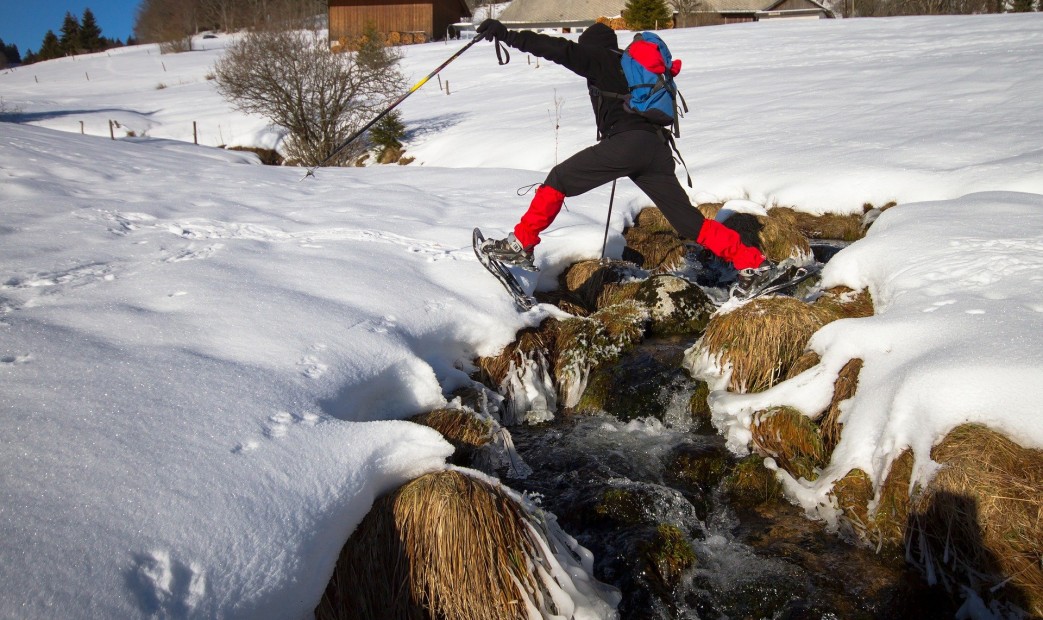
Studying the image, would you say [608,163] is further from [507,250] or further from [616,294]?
[616,294]

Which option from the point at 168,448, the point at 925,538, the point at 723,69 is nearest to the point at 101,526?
the point at 168,448

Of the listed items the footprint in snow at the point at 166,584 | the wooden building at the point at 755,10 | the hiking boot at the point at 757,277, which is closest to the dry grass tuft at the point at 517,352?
the hiking boot at the point at 757,277

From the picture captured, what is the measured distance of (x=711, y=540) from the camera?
336 cm

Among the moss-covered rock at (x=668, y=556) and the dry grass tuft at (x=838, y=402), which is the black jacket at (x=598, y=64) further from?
the moss-covered rock at (x=668, y=556)

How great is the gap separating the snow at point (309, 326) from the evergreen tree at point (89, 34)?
75.2m

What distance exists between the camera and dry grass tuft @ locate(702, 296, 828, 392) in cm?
441

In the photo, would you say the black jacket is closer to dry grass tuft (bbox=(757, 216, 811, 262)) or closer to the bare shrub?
dry grass tuft (bbox=(757, 216, 811, 262))

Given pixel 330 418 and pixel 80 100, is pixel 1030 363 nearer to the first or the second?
pixel 330 418

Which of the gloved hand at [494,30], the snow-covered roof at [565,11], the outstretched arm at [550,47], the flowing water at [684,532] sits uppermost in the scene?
the snow-covered roof at [565,11]

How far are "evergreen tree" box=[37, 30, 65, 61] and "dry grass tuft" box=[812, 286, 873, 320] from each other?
82.6 metres

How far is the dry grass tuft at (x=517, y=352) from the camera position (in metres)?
4.56

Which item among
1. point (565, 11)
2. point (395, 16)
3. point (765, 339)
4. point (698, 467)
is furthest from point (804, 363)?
point (565, 11)

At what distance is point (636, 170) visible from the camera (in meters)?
4.81

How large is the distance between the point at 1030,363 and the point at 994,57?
13997 mm
